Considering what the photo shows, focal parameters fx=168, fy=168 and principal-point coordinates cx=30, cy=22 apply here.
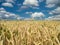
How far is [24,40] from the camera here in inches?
103

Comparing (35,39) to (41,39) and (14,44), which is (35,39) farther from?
(14,44)

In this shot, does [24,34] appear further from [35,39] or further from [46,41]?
[46,41]

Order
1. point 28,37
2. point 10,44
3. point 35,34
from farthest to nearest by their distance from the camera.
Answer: point 35,34
point 28,37
point 10,44

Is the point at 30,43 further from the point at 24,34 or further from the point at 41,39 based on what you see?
the point at 24,34

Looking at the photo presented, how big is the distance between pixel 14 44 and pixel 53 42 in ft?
1.83

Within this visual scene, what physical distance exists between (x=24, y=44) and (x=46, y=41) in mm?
332

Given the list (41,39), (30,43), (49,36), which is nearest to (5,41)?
(30,43)

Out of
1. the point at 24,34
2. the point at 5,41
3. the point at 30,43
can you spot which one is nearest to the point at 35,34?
the point at 24,34

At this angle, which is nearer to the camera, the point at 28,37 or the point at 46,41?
the point at 46,41

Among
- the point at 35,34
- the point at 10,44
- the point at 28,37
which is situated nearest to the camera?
the point at 10,44

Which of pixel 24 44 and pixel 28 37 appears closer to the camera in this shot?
pixel 24 44

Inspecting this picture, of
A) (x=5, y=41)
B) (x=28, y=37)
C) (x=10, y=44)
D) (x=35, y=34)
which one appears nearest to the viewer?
(x=10, y=44)

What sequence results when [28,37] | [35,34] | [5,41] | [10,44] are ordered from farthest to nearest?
[35,34], [28,37], [5,41], [10,44]

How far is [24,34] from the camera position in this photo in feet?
9.43
